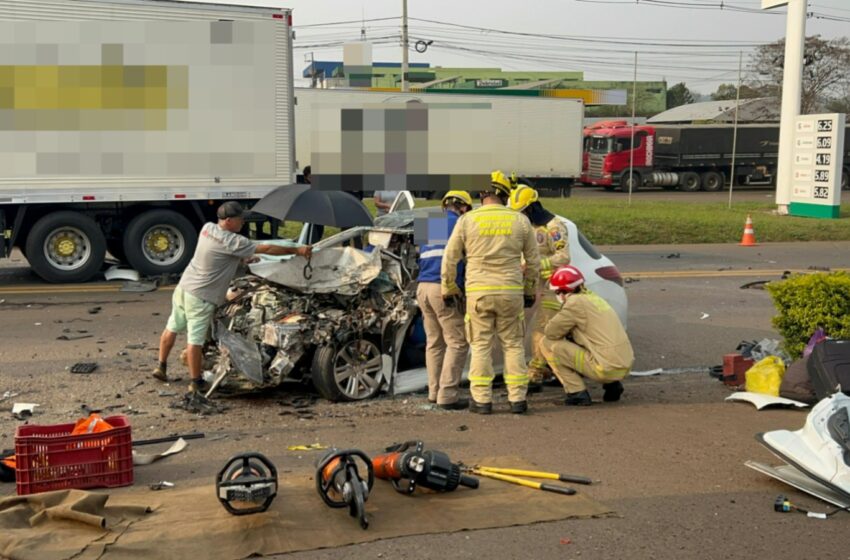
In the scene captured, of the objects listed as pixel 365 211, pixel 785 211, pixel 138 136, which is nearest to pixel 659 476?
pixel 365 211

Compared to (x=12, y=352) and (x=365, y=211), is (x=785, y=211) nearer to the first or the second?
(x=365, y=211)

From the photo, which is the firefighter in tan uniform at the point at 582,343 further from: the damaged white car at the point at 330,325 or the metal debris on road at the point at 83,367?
the metal debris on road at the point at 83,367

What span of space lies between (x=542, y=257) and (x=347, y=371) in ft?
7.02

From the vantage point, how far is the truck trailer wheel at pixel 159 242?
46.8 ft

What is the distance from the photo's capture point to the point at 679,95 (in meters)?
95.1

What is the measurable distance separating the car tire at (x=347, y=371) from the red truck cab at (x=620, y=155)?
34.9 m

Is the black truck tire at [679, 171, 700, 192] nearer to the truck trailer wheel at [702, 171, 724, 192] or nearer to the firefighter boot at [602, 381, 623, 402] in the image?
the truck trailer wheel at [702, 171, 724, 192]

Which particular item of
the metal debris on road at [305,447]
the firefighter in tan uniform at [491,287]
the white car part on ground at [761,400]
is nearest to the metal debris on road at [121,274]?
the firefighter in tan uniform at [491,287]

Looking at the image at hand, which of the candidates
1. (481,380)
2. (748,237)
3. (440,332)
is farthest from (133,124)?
(748,237)

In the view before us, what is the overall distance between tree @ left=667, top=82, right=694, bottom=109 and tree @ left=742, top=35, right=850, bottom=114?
33.2 meters

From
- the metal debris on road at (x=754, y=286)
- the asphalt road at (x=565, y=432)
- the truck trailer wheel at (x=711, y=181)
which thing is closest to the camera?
the asphalt road at (x=565, y=432)

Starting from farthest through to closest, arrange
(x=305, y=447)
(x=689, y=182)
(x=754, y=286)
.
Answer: (x=689, y=182) → (x=754, y=286) → (x=305, y=447)

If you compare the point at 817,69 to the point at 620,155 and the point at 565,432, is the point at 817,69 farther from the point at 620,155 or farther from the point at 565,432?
the point at 565,432

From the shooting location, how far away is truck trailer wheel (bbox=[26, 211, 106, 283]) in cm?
1388
